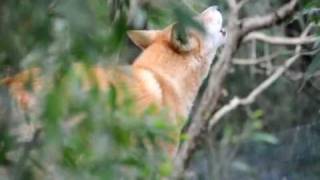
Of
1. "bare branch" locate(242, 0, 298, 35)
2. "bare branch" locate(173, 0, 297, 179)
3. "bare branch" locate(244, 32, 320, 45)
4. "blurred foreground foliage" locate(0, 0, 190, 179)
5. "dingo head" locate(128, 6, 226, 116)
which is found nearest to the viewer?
"blurred foreground foliage" locate(0, 0, 190, 179)

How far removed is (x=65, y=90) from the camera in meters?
1.55

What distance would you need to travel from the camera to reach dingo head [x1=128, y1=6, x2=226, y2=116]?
4.33 m

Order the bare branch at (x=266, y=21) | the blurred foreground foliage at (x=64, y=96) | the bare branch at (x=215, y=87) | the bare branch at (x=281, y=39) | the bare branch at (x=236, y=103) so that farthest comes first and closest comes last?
the bare branch at (x=236, y=103), the bare branch at (x=281, y=39), the bare branch at (x=215, y=87), the bare branch at (x=266, y=21), the blurred foreground foliage at (x=64, y=96)

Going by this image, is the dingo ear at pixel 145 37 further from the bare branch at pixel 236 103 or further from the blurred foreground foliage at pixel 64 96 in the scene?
the blurred foreground foliage at pixel 64 96

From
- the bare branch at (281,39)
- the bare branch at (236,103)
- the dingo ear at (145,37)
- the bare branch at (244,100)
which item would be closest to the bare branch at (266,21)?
the bare branch at (281,39)

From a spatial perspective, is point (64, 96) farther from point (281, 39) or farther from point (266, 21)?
point (281, 39)

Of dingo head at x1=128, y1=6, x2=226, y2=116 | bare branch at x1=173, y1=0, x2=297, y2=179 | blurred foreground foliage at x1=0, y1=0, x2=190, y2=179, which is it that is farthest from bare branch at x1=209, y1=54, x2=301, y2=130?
blurred foreground foliage at x1=0, y1=0, x2=190, y2=179

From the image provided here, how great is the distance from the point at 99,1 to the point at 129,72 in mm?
129

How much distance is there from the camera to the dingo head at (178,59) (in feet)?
14.2

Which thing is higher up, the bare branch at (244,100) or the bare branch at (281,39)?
the bare branch at (281,39)

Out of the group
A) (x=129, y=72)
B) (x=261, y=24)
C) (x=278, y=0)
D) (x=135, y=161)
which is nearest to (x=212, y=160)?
(x=261, y=24)

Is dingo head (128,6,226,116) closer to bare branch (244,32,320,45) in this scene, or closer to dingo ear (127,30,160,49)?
dingo ear (127,30,160,49)

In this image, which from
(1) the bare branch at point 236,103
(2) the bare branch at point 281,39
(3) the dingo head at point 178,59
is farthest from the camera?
(1) the bare branch at point 236,103

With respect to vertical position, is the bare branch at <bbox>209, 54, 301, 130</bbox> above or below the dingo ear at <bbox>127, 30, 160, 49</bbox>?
below
